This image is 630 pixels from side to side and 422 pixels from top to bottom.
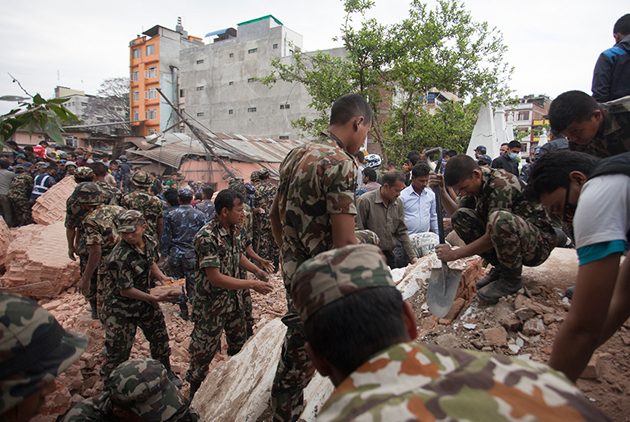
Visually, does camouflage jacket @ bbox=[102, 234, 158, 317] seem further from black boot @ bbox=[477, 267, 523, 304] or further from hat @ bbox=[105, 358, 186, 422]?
black boot @ bbox=[477, 267, 523, 304]

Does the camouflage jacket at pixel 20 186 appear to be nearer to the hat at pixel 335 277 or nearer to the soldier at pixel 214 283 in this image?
the soldier at pixel 214 283

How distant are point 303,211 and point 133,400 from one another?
4.74 ft

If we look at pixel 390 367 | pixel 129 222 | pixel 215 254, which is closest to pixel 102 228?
pixel 129 222

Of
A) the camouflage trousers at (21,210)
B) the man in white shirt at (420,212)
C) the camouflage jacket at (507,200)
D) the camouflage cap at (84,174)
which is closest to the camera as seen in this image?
the camouflage jacket at (507,200)

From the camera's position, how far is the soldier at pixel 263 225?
8.48 m

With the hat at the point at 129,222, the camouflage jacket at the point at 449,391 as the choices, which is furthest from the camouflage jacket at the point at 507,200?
the hat at the point at 129,222

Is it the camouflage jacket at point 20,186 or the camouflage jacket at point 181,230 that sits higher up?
the camouflage jacket at point 20,186

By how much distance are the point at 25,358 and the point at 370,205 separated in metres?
4.36

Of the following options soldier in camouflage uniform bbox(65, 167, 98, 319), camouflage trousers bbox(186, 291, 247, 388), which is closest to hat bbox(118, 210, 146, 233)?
camouflage trousers bbox(186, 291, 247, 388)

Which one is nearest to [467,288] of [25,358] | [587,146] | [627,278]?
[587,146]

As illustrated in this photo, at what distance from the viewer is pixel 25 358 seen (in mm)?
1298

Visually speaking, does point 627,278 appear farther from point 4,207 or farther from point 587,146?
point 4,207

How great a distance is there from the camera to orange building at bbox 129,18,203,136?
42.3 metres

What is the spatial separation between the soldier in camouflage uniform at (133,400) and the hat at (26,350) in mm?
1017
